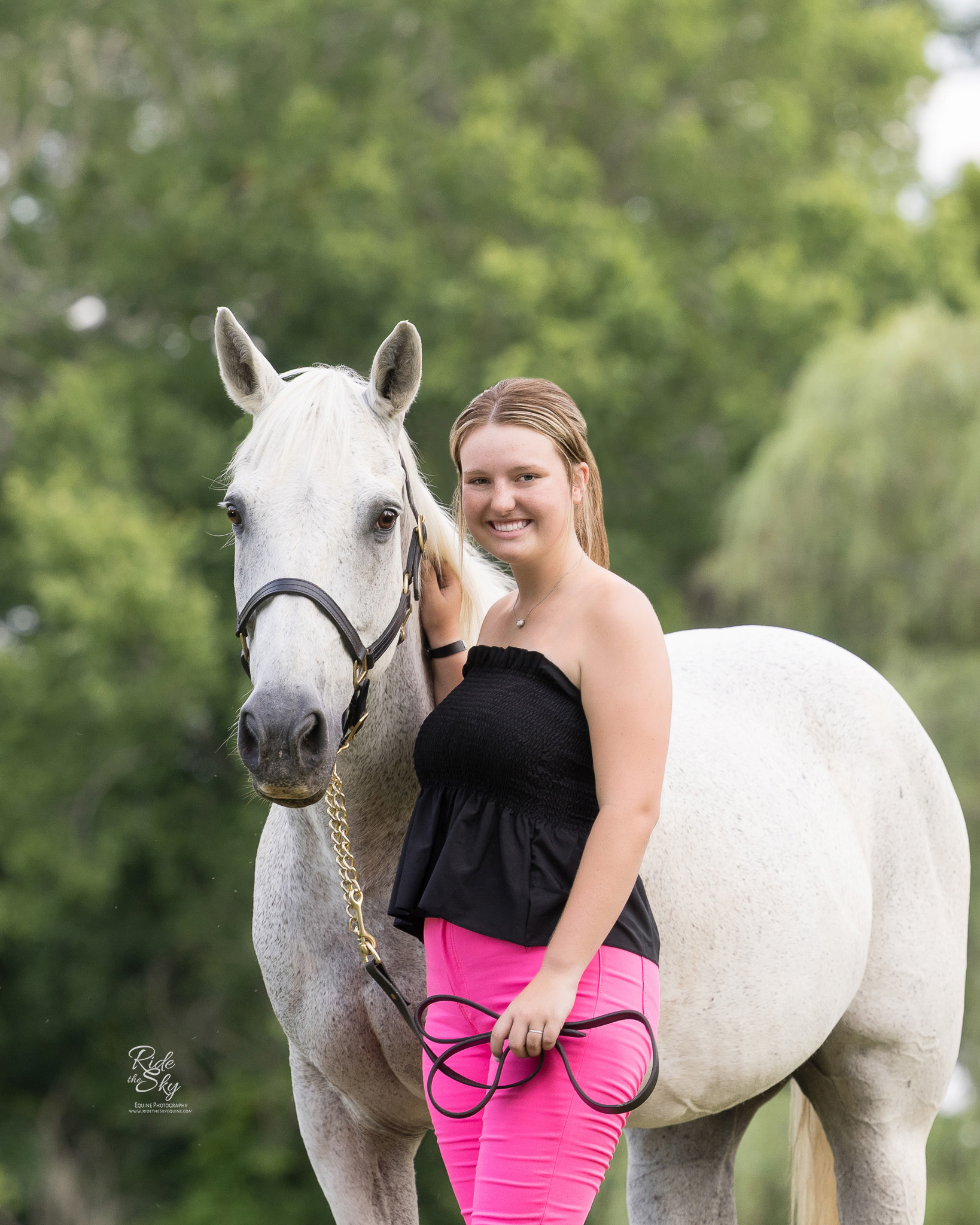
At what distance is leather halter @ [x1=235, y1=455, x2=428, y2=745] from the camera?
1.88m

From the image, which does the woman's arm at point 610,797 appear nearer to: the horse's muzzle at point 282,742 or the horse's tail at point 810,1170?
the horse's muzzle at point 282,742

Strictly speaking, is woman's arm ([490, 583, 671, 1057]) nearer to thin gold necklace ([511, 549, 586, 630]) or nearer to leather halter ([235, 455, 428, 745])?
thin gold necklace ([511, 549, 586, 630])

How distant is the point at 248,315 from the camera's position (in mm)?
12188

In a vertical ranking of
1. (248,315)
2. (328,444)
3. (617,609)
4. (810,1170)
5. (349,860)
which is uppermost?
(248,315)

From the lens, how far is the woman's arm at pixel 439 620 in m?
2.27

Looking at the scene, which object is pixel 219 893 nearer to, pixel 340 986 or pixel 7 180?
pixel 7 180

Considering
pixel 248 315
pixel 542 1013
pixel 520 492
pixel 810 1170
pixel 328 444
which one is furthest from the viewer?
pixel 248 315

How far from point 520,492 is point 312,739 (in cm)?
46

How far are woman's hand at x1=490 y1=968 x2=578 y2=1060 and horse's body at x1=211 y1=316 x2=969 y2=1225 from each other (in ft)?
1.40

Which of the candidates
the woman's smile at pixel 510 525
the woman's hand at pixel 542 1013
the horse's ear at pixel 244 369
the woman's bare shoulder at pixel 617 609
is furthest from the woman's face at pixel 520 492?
the woman's hand at pixel 542 1013

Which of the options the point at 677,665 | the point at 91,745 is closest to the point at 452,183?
the point at 91,745

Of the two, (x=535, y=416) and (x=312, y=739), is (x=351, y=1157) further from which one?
(x=535, y=416)

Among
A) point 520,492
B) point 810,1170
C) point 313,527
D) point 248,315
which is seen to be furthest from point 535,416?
point 248,315

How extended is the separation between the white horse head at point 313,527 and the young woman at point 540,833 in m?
0.17
